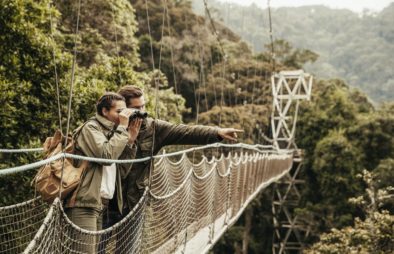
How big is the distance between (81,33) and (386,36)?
2559 centimetres

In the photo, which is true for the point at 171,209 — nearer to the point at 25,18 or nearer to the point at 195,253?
the point at 195,253

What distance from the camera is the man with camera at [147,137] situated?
66.8 inches

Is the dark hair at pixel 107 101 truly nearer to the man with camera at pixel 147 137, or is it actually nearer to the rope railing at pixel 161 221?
the man with camera at pixel 147 137

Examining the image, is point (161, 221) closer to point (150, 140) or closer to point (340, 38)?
point (150, 140)

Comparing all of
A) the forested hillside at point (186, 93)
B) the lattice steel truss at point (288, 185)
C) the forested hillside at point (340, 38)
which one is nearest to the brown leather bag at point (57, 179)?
the forested hillside at point (186, 93)

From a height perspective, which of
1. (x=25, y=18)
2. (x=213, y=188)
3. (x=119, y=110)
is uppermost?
(x=25, y=18)

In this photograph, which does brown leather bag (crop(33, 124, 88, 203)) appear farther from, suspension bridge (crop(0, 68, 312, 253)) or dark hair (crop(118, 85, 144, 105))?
dark hair (crop(118, 85, 144, 105))

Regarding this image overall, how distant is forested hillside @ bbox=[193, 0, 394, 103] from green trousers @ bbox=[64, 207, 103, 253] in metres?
19.8

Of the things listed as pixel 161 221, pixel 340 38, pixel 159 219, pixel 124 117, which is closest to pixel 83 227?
pixel 124 117

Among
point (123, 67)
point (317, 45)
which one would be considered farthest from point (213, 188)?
point (317, 45)

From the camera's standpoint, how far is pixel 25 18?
11.3 feet

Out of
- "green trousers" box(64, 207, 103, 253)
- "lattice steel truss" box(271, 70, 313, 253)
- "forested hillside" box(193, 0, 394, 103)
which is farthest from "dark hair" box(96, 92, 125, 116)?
"forested hillside" box(193, 0, 394, 103)

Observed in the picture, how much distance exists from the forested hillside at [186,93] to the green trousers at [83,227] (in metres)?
0.78

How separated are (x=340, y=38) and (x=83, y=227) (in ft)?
103
